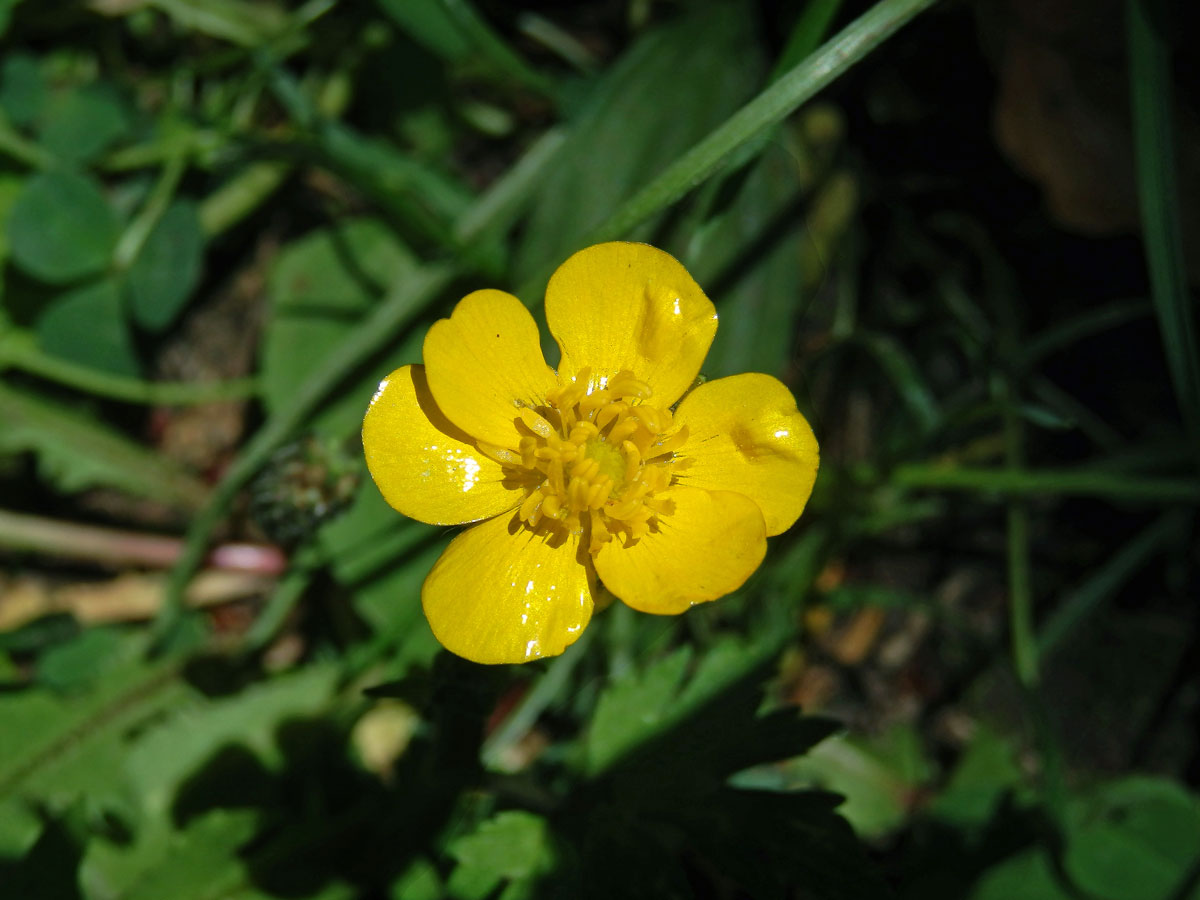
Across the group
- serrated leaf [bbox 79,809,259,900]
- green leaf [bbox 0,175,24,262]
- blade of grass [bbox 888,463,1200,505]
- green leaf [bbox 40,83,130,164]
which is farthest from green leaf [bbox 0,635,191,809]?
blade of grass [bbox 888,463,1200,505]

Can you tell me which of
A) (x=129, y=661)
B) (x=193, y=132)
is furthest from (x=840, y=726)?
(x=193, y=132)

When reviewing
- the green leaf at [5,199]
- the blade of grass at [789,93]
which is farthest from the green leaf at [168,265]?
the blade of grass at [789,93]

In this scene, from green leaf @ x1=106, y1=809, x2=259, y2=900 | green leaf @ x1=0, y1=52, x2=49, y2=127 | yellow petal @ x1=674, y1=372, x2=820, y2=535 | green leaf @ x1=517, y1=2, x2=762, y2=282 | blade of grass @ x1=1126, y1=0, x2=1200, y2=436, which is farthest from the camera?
green leaf @ x1=0, y1=52, x2=49, y2=127

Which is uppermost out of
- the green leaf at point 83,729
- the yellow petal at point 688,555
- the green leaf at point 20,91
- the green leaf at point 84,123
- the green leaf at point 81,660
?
the green leaf at point 20,91

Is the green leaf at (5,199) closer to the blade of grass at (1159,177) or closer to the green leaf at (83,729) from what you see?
the green leaf at (83,729)

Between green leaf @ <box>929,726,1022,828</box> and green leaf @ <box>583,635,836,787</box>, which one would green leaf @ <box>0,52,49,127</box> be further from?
green leaf @ <box>929,726,1022,828</box>

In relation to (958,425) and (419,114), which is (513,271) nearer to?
(419,114)
